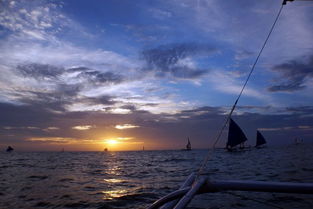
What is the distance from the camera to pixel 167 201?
3117 millimetres

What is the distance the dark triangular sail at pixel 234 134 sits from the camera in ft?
218

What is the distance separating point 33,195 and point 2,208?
3.00m

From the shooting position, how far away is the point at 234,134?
67562mm

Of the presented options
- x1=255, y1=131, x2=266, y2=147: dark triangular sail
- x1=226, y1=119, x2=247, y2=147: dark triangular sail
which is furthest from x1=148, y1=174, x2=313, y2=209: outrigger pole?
x1=255, y1=131, x2=266, y2=147: dark triangular sail

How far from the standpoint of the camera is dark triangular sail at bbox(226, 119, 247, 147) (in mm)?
66562

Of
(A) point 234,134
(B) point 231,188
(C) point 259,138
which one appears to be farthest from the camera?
(C) point 259,138

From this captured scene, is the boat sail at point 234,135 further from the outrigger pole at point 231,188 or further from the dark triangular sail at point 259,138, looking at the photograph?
the outrigger pole at point 231,188

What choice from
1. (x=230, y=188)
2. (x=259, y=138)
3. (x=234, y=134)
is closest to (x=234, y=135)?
(x=234, y=134)

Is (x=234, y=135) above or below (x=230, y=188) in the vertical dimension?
above

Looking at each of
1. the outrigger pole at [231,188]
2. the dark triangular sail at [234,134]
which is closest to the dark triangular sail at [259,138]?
the dark triangular sail at [234,134]

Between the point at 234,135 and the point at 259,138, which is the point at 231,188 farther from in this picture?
the point at 259,138

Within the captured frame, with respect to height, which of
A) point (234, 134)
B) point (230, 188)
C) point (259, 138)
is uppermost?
point (234, 134)

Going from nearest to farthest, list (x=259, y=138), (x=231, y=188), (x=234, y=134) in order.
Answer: (x=231, y=188), (x=234, y=134), (x=259, y=138)

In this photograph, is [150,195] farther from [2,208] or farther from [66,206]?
[2,208]
